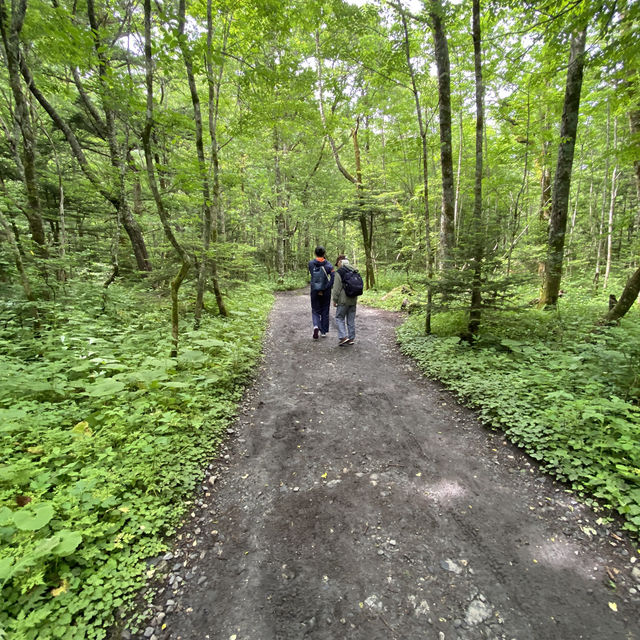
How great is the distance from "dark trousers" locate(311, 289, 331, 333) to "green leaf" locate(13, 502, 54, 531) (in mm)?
6013

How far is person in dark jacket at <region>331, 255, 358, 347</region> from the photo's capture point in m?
7.07

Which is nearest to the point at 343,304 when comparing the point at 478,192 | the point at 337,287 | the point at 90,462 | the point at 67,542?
the point at 337,287

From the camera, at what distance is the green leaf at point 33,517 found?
1.94 meters

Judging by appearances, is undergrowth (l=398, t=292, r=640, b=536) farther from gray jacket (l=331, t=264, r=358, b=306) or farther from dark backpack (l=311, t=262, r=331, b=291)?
dark backpack (l=311, t=262, r=331, b=291)

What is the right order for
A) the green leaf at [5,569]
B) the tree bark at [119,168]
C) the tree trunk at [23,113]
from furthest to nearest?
the tree bark at [119,168] → the tree trunk at [23,113] → the green leaf at [5,569]

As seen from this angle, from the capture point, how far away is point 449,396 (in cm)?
478

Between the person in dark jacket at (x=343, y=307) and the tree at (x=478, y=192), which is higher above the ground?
the tree at (x=478, y=192)

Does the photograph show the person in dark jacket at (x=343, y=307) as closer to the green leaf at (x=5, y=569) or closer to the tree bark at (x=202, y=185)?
the tree bark at (x=202, y=185)

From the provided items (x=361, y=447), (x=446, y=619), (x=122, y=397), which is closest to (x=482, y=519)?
(x=446, y=619)

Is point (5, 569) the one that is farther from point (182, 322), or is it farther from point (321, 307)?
point (321, 307)

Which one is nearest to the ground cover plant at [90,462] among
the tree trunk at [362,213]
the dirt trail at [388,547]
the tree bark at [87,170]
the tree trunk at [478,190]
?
the dirt trail at [388,547]

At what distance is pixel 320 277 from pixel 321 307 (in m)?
0.85

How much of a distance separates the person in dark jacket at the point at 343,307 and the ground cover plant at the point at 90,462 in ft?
8.94

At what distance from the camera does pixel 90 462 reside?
9.36 feet
